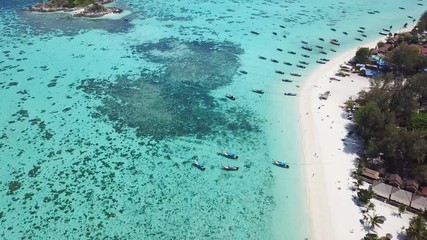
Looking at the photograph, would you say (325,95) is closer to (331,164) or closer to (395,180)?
(331,164)

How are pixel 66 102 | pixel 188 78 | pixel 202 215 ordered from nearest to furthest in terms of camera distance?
pixel 202 215, pixel 66 102, pixel 188 78

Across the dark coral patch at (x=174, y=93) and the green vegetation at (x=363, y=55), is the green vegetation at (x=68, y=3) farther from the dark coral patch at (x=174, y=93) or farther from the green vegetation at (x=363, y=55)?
the green vegetation at (x=363, y=55)

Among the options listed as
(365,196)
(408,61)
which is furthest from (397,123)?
(408,61)

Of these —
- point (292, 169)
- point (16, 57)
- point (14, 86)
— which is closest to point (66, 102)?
point (14, 86)

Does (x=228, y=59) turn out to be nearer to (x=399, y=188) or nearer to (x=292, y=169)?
Answer: (x=292, y=169)

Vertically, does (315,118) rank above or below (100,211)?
above

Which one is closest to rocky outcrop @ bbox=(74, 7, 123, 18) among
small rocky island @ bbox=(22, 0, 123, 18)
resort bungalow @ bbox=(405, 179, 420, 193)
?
small rocky island @ bbox=(22, 0, 123, 18)

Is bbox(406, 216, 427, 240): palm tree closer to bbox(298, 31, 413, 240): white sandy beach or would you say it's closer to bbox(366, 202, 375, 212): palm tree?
bbox(298, 31, 413, 240): white sandy beach
